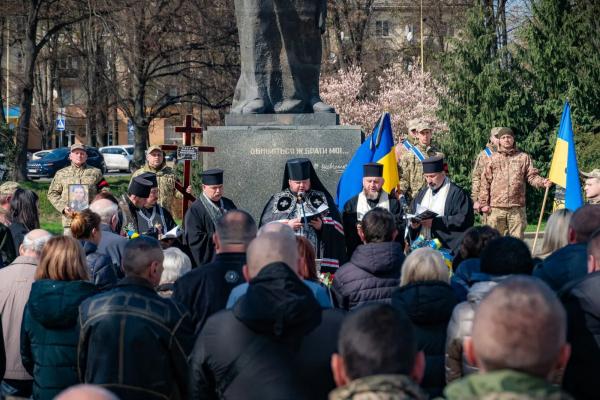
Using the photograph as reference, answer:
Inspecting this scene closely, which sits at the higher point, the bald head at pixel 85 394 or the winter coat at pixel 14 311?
the bald head at pixel 85 394

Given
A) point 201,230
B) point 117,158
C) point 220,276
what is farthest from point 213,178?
point 117,158

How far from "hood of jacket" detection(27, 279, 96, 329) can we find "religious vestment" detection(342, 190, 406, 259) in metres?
4.42

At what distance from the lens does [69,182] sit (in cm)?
1168

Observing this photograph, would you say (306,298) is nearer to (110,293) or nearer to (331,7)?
(110,293)

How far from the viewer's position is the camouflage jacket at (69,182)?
11.6m

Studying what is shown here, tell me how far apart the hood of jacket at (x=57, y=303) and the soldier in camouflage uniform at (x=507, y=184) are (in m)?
7.69

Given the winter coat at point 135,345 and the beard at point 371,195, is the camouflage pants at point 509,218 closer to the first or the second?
the beard at point 371,195

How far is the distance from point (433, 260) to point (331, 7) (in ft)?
125

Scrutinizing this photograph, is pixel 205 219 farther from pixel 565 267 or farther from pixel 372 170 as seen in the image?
pixel 565 267

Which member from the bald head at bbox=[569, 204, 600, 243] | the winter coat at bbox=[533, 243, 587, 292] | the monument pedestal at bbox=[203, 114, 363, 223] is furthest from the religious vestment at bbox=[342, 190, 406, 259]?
the winter coat at bbox=[533, 243, 587, 292]

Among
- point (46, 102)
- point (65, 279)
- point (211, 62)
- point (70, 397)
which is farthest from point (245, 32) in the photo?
point (46, 102)

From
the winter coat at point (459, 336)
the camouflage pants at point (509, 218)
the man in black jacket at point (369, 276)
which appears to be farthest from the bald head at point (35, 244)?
the camouflage pants at point (509, 218)

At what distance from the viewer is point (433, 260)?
5.64 meters

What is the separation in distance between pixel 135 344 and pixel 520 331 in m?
2.21
